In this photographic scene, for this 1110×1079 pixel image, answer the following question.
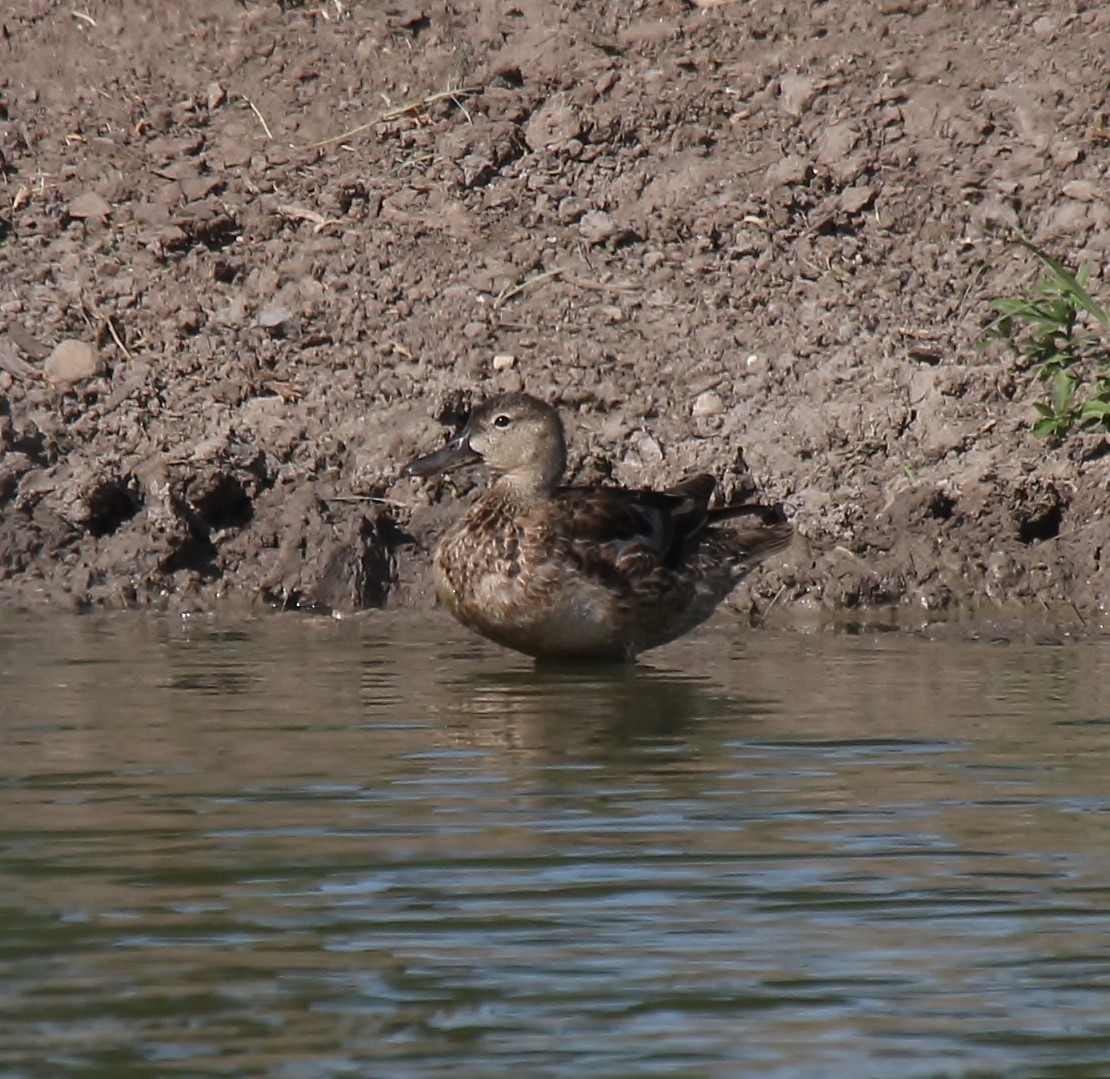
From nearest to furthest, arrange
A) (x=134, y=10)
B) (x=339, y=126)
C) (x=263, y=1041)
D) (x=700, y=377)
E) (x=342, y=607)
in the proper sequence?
1. (x=263, y=1041)
2. (x=342, y=607)
3. (x=700, y=377)
4. (x=339, y=126)
5. (x=134, y=10)

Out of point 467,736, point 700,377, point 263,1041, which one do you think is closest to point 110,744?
point 467,736

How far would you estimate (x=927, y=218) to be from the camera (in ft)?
38.4

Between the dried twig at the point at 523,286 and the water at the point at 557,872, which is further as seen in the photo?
the dried twig at the point at 523,286

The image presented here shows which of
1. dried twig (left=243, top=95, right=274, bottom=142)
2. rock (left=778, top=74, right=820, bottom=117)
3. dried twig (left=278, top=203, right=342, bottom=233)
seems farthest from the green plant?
dried twig (left=243, top=95, right=274, bottom=142)

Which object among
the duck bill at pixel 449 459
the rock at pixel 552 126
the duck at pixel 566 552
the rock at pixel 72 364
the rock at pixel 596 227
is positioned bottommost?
the duck at pixel 566 552

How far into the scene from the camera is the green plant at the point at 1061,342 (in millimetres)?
10398

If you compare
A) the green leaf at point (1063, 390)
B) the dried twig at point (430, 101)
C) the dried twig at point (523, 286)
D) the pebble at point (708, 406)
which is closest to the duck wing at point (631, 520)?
the pebble at point (708, 406)

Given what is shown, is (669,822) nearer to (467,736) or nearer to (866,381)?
(467,736)

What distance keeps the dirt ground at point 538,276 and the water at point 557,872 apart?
1862mm

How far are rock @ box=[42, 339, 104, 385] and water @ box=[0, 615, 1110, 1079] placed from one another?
332 centimetres

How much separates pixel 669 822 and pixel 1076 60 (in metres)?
7.32

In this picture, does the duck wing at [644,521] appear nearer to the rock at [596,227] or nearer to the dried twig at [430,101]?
the rock at [596,227]

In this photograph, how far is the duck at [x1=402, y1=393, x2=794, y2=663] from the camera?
30.3ft

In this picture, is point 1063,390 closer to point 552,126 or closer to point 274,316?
point 552,126
